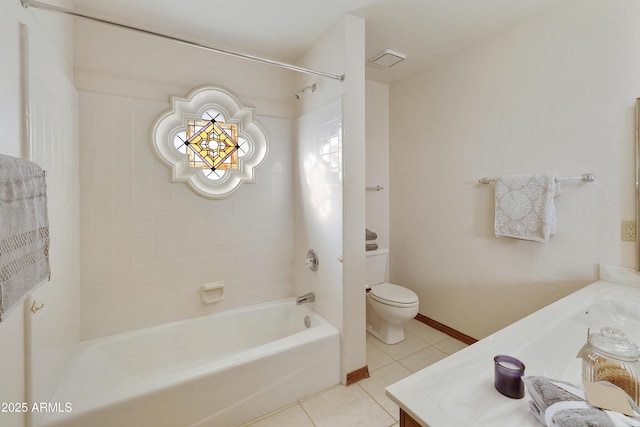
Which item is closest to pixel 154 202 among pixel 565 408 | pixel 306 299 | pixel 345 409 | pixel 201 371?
pixel 201 371

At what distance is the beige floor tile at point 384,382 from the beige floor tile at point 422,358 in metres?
0.06

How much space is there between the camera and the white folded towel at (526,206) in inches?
66.6

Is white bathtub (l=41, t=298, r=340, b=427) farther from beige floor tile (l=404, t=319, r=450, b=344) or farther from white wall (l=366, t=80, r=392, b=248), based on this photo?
white wall (l=366, t=80, r=392, b=248)

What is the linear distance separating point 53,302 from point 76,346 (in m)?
0.55

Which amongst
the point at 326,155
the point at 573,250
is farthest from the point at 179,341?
the point at 573,250

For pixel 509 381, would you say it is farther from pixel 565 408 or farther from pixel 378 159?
pixel 378 159

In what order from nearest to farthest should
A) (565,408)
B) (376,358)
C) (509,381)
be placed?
(565,408) → (509,381) → (376,358)

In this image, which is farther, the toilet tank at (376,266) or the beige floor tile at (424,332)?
the toilet tank at (376,266)

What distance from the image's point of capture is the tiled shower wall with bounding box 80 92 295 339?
174 cm

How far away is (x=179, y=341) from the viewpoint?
196cm

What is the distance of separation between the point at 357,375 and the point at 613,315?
4.64ft

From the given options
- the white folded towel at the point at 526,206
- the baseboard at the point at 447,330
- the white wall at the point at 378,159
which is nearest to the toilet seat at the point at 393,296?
the baseboard at the point at 447,330

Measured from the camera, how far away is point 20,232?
772mm

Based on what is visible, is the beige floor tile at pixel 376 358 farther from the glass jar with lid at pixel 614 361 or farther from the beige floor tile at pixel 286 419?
the glass jar with lid at pixel 614 361
